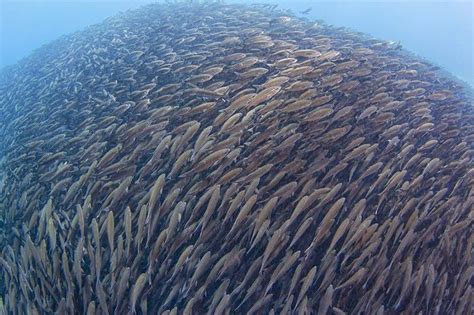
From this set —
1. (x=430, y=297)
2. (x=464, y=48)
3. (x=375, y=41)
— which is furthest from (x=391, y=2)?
(x=430, y=297)

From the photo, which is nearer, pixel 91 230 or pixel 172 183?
pixel 91 230

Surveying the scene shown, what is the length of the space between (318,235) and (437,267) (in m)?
1.16

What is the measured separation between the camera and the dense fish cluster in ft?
12.1

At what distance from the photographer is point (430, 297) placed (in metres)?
3.66

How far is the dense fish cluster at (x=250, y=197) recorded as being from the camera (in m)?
3.68

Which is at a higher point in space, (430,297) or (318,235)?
(318,235)

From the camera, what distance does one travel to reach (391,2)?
50.2 metres

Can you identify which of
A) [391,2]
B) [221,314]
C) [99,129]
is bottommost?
[391,2]

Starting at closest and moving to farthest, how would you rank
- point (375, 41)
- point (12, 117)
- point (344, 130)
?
1. point (344, 130)
2. point (12, 117)
3. point (375, 41)

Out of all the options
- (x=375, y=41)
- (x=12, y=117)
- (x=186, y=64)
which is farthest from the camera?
(x=375, y=41)

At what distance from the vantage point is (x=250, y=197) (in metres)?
4.05

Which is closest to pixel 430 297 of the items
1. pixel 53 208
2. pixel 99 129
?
pixel 53 208

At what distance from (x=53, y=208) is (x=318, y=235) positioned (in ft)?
9.51

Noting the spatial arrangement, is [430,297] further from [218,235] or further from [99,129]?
[99,129]
